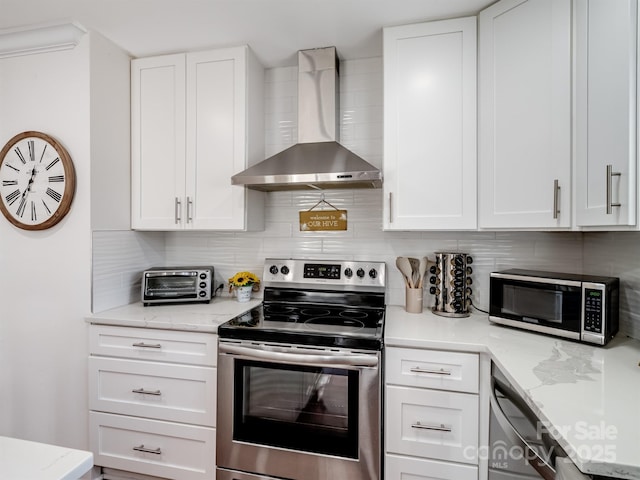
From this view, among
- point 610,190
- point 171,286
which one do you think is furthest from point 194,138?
point 610,190

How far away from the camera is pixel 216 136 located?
6.69 feet

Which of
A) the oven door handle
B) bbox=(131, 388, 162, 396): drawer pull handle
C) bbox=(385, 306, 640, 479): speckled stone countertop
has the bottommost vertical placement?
bbox=(131, 388, 162, 396): drawer pull handle

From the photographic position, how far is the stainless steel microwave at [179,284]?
2078 millimetres

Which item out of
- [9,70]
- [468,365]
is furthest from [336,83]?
[9,70]

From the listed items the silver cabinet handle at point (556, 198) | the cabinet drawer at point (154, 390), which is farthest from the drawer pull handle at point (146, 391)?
the silver cabinet handle at point (556, 198)

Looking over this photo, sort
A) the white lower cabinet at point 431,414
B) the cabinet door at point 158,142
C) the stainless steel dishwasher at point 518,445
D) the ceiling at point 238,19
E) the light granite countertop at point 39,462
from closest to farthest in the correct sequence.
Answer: the light granite countertop at point 39,462 < the stainless steel dishwasher at point 518,445 < the white lower cabinet at point 431,414 < the ceiling at point 238,19 < the cabinet door at point 158,142

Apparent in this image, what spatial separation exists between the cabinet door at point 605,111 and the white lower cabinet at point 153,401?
1719 millimetres

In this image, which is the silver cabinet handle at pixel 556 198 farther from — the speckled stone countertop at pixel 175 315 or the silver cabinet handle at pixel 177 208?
the silver cabinet handle at pixel 177 208

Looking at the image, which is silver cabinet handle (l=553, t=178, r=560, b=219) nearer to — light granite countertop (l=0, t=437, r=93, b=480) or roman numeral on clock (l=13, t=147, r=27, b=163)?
light granite countertop (l=0, t=437, r=93, b=480)

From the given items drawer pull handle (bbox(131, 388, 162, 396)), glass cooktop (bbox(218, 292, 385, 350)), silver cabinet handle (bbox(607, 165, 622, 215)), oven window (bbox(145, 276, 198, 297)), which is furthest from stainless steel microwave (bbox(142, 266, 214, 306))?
silver cabinet handle (bbox(607, 165, 622, 215))

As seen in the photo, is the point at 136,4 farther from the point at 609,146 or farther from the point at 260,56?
the point at 609,146

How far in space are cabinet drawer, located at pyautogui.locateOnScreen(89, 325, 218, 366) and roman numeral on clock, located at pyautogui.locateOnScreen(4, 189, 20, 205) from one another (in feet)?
2.83

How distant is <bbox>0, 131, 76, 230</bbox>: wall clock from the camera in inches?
72.9

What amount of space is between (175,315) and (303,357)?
0.80 metres
